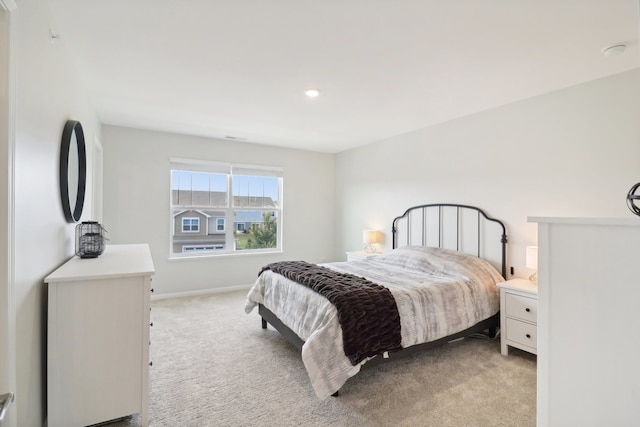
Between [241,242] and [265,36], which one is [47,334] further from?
[241,242]

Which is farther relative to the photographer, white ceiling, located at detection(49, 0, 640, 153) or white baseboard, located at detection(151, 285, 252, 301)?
white baseboard, located at detection(151, 285, 252, 301)

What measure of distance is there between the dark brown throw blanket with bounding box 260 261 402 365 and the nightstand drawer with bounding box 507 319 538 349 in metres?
1.18

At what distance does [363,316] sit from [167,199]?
357 centimetres

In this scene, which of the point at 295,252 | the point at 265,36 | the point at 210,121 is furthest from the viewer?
the point at 295,252

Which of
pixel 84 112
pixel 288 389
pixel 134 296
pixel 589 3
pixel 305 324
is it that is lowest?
pixel 288 389

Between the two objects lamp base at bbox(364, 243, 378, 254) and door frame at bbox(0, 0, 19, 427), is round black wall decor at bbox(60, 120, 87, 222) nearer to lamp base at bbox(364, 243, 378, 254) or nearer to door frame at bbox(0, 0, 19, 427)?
door frame at bbox(0, 0, 19, 427)

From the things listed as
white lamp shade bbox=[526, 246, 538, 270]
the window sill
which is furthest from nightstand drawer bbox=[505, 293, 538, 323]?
the window sill

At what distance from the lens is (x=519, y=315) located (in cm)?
269

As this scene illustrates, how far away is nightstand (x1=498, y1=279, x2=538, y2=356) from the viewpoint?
260 centimetres

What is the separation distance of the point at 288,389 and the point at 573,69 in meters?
3.31

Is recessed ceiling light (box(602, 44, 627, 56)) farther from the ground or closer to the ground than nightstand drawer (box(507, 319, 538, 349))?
farther from the ground

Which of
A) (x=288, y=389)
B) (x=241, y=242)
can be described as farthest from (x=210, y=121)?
(x=288, y=389)

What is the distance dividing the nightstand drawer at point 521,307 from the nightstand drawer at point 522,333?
0.06 meters

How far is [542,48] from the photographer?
7.02 feet
